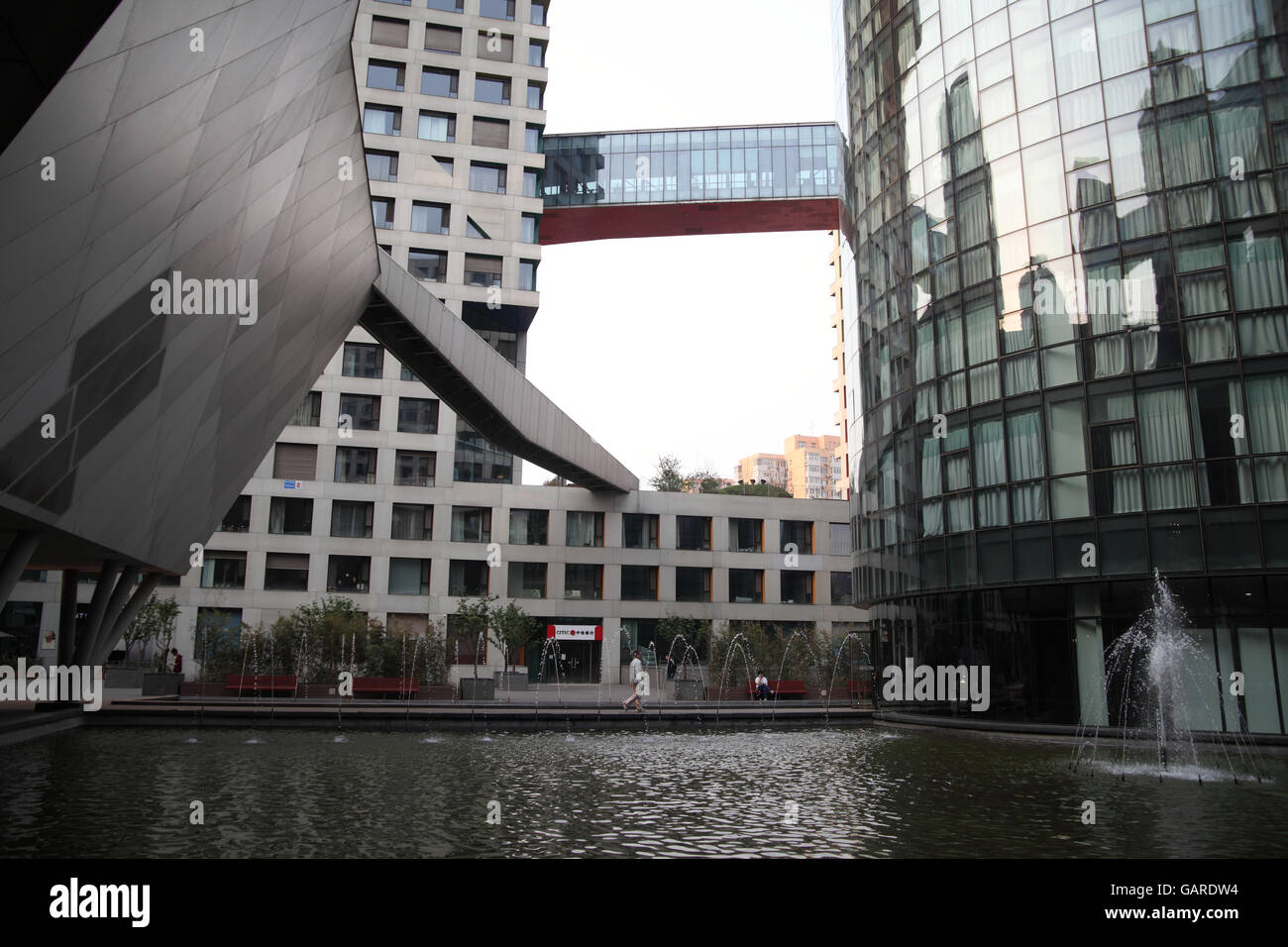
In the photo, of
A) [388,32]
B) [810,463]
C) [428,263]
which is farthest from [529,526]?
[810,463]

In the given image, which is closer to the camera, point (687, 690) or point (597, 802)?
point (597, 802)

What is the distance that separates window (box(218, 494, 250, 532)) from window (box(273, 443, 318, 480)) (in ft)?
7.71

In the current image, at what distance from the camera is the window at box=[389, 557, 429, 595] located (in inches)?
2029

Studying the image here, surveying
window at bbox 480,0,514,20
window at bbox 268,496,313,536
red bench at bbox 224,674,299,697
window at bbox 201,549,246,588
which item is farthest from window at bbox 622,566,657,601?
window at bbox 480,0,514,20

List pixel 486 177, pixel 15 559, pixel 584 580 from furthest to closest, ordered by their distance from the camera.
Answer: pixel 486 177 < pixel 584 580 < pixel 15 559

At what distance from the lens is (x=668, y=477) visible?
87188 mm

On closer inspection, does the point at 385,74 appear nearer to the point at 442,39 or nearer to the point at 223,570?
the point at 442,39

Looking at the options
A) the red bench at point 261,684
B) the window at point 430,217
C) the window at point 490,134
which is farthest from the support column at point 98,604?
the window at point 490,134

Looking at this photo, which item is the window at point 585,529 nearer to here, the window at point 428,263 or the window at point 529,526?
the window at point 529,526

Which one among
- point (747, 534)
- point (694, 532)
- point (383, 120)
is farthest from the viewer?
point (747, 534)

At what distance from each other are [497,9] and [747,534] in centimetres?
3570

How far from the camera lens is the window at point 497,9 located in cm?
5581
